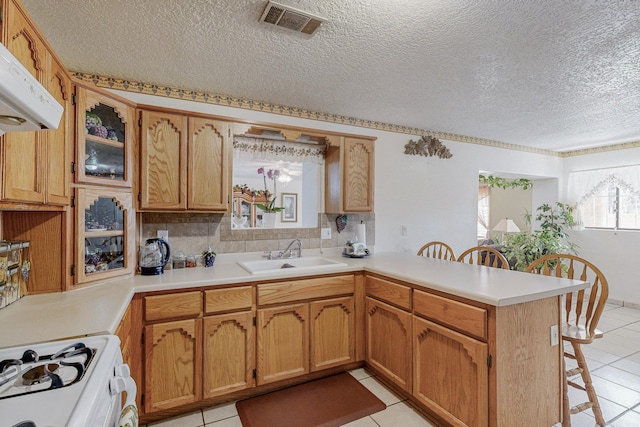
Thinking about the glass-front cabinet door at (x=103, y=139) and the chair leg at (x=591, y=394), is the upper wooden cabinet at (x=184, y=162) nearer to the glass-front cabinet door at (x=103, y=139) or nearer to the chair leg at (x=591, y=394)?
the glass-front cabinet door at (x=103, y=139)

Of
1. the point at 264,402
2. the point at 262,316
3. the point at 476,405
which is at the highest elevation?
the point at 262,316

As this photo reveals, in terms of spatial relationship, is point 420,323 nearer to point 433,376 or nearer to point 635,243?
point 433,376

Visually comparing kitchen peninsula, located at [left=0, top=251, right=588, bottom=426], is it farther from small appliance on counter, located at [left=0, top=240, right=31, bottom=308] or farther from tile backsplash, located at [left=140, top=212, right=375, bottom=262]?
tile backsplash, located at [left=140, top=212, right=375, bottom=262]

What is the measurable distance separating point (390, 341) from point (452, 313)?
66 cm

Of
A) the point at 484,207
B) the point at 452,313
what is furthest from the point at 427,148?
the point at 484,207

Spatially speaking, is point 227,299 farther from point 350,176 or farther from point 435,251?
point 435,251

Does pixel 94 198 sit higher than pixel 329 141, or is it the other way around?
pixel 329 141

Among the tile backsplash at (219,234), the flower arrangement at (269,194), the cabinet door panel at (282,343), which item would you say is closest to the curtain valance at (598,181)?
the tile backsplash at (219,234)

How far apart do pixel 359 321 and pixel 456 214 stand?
2.14 metres

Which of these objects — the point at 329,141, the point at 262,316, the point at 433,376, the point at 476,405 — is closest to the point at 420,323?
the point at 433,376

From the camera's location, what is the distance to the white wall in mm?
4250

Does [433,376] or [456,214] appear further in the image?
[456,214]

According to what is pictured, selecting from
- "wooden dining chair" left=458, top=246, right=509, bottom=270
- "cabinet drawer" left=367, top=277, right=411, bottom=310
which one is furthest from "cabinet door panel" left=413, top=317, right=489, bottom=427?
"wooden dining chair" left=458, top=246, right=509, bottom=270

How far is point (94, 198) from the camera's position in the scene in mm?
1940
